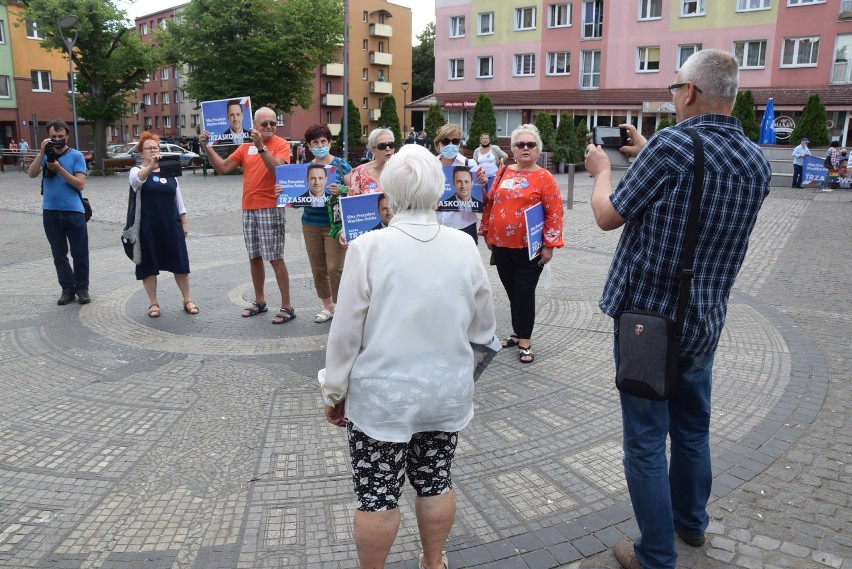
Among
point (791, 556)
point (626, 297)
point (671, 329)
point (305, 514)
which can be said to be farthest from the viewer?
point (305, 514)

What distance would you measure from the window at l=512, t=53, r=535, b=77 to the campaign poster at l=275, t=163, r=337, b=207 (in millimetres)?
42013

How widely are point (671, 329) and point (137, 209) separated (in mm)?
5840

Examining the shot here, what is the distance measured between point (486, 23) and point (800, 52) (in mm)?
20161

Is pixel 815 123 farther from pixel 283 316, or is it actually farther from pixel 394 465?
pixel 394 465

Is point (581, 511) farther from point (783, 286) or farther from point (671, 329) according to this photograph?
point (783, 286)

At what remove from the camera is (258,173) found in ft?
21.4

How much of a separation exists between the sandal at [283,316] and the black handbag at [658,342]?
4.70m

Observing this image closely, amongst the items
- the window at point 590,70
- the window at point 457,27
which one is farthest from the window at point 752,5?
the window at point 457,27

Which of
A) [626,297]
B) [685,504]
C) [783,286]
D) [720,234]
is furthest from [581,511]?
[783,286]

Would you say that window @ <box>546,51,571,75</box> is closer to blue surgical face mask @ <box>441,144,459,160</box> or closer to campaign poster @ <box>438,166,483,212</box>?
blue surgical face mask @ <box>441,144,459,160</box>

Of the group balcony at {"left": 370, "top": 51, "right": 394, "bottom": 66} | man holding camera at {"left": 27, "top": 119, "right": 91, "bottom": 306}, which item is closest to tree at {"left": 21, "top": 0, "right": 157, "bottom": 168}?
man holding camera at {"left": 27, "top": 119, "right": 91, "bottom": 306}

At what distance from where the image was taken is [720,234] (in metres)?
2.67

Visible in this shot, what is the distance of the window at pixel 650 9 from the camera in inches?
1549

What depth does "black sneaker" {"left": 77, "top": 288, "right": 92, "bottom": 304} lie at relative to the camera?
7562 millimetres
